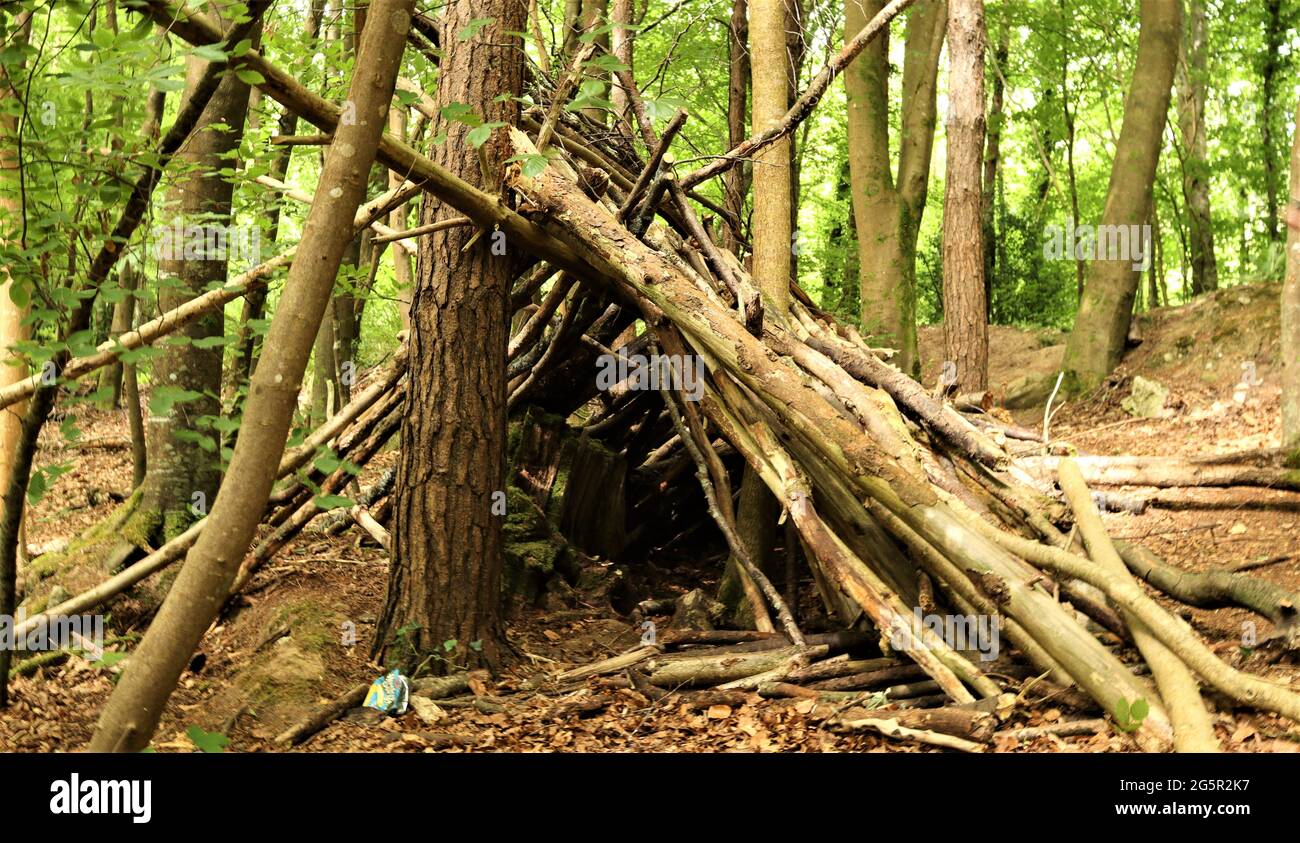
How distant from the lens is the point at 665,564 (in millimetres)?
6801

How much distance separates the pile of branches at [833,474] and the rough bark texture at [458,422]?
0.30 metres

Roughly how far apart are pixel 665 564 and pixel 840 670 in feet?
7.74

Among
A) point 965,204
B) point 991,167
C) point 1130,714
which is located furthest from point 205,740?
point 991,167

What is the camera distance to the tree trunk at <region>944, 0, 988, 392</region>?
7.96 metres

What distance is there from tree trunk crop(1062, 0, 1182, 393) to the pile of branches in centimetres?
573

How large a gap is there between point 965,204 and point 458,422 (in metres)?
5.07

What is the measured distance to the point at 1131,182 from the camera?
10977 mm

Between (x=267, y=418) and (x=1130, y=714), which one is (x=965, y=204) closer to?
(x=1130, y=714)

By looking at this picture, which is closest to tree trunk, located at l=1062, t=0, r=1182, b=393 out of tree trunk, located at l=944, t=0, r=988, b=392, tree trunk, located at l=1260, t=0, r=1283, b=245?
tree trunk, located at l=944, t=0, r=988, b=392

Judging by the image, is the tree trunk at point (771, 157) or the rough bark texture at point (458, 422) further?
the tree trunk at point (771, 157)

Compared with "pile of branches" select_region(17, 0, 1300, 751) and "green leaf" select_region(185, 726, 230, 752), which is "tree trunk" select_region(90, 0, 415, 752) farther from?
"pile of branches" select_region(17, 0, 1300, 751)

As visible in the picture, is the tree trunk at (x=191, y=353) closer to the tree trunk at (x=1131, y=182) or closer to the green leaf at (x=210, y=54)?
the green leaf at (x=210, y=54)

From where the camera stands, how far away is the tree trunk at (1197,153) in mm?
14734

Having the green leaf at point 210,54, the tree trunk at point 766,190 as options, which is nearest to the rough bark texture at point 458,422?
the tree trunk at point 766,190
